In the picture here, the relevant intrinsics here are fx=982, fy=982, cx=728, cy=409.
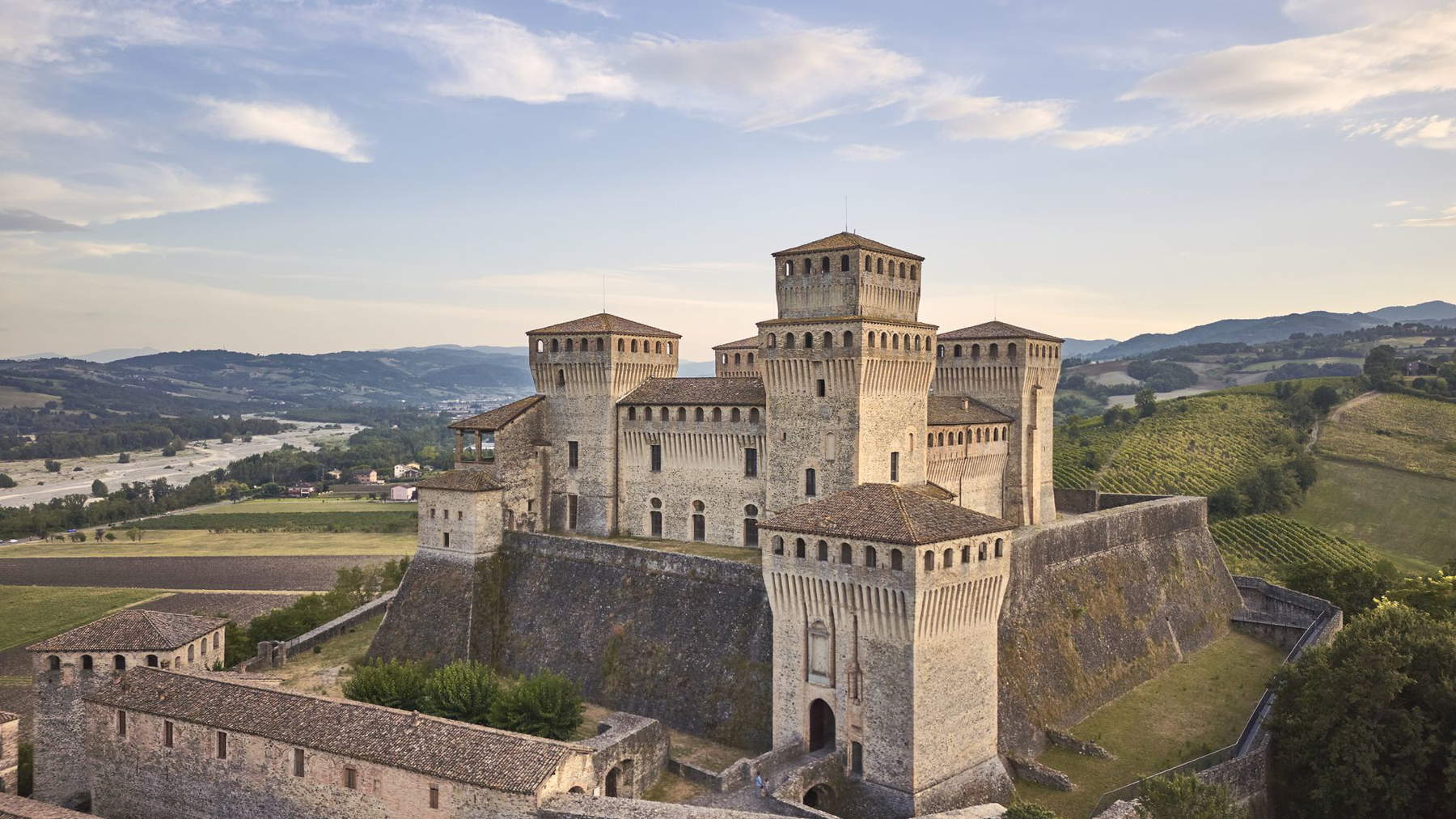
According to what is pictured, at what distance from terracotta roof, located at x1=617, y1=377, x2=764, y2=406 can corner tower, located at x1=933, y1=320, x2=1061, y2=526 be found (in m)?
9.00

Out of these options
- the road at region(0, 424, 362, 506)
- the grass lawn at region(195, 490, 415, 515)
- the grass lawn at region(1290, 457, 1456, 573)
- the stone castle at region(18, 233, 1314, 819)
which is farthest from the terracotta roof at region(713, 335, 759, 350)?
the road at region(0, 424, 362, 506)

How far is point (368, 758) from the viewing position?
23188mm

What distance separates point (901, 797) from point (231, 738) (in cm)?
1712

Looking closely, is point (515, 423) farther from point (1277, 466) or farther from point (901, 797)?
point (1277, 466)

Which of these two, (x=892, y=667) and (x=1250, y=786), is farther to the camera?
(x=1250, y=786)

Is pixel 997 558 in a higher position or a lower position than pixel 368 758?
higher

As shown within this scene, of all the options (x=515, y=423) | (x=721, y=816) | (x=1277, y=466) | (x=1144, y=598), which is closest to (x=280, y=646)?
(x=515, y=423)

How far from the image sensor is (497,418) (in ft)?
126

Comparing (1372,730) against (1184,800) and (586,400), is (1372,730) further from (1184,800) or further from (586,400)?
A: (586,400)

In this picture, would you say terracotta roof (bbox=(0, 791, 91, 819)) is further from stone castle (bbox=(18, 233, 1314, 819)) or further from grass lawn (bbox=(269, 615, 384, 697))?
grass lawn (bbox=(269, 615, 384, 697))

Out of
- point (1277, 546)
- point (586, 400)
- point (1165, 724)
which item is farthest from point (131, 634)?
point (1277, 546)

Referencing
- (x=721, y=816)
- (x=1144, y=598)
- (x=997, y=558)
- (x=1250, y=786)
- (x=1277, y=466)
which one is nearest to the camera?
(x=721, y=816)

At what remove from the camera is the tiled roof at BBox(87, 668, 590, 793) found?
873 inches

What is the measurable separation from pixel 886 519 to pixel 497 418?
64.1 feet
